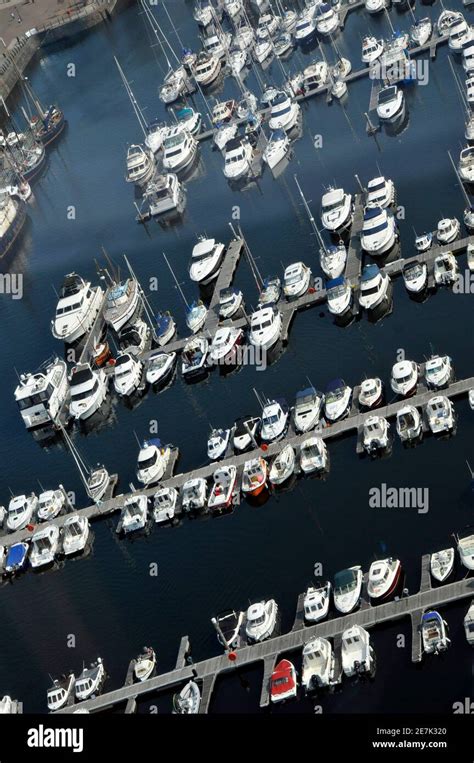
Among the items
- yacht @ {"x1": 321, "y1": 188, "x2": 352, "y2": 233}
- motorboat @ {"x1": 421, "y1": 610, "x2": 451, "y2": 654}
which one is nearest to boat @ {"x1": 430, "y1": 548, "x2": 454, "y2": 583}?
motorboat @ {"x1": 421, "y1": 610, "x2": 451, "y2": 654}

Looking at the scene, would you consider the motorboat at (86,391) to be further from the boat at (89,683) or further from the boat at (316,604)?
the boat at (316,604)

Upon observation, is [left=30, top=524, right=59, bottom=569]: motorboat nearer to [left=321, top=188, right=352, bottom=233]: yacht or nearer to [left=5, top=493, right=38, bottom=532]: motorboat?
[left=5, top=493, right=38, bottom=532]: motorboat

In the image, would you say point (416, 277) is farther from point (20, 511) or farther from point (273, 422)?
point (20, 511)

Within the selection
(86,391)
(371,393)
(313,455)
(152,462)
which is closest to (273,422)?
(313,455)

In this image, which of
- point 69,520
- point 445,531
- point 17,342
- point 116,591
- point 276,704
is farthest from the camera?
point 17,342

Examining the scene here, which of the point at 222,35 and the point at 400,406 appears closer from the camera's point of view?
the point at 400,406

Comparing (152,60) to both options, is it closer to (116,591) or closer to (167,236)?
(167,236)

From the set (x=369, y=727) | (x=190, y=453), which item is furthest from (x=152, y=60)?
(x=369, y=727)
